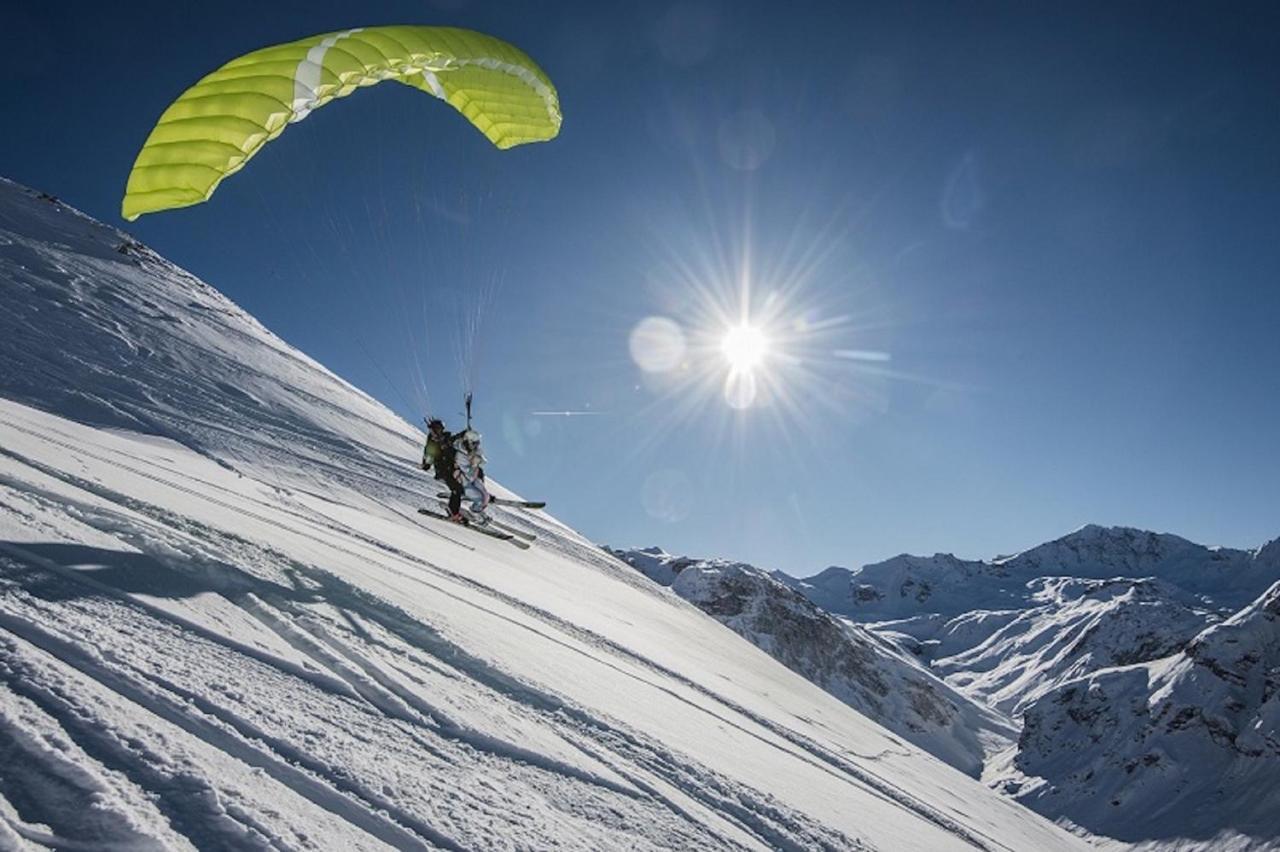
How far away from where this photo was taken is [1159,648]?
159m

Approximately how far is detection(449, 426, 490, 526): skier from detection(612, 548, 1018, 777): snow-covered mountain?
110038mm

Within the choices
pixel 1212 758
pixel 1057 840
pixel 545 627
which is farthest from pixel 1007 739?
pixel 545 627

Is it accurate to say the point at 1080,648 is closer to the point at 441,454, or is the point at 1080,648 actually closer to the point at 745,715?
the point at 441,454

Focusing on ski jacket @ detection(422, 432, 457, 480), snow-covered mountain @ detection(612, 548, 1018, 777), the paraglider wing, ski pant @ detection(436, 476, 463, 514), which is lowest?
snow-covered mountain @ detection(612, 548, 1018, 777)

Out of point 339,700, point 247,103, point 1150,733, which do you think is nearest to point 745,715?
point 339,700

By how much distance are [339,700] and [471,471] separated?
9.24 metres

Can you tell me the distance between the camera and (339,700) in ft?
10.7

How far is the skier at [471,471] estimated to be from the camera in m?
11.9

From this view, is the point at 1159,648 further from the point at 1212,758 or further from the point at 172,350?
the point at 172,350

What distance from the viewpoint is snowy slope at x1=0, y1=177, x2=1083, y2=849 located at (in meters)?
2.28

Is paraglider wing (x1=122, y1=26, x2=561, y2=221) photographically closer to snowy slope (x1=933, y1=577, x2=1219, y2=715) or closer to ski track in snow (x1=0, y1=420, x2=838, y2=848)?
ski track in snow (x1=0, y1=420, x2=838, y2=848)

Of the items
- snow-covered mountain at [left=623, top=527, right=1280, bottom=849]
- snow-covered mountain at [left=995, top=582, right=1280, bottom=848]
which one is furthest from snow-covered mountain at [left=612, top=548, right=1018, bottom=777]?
snow-covered mountain at [left=995, top=582, right=1280, bottom=848]

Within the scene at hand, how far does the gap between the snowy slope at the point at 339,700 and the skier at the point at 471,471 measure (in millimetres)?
1780

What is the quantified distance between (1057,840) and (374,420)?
18.2 m
